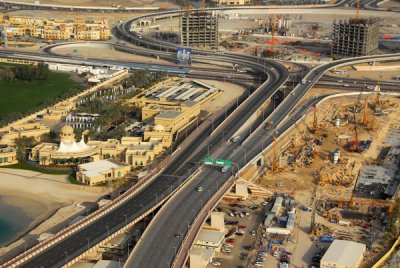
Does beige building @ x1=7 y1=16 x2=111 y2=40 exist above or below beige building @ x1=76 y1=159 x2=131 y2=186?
above

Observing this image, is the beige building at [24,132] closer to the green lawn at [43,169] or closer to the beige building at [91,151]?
the beige building at [91,151]

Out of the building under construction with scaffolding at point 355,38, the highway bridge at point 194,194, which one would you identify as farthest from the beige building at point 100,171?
the building under construction with scaffolding at point 355,38

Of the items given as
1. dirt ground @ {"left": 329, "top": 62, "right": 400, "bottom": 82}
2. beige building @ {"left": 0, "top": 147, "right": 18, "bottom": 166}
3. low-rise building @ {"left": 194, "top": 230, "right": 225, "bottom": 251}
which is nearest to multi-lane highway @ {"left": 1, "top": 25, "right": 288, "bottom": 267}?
low-rise building @ {"left": 194, "top": 230, "right": 225, "bottom": 251}

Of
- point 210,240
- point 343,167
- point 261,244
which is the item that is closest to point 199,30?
point 343,167

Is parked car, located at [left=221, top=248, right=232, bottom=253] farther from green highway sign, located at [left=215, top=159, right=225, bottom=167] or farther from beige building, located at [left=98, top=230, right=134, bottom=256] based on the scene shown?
green highway sign, located at [left=215, top=159, right=225, bottom=167]

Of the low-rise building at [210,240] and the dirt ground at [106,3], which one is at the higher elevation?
the dirt ground at [106,3]

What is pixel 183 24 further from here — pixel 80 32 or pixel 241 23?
pixel 241 23
